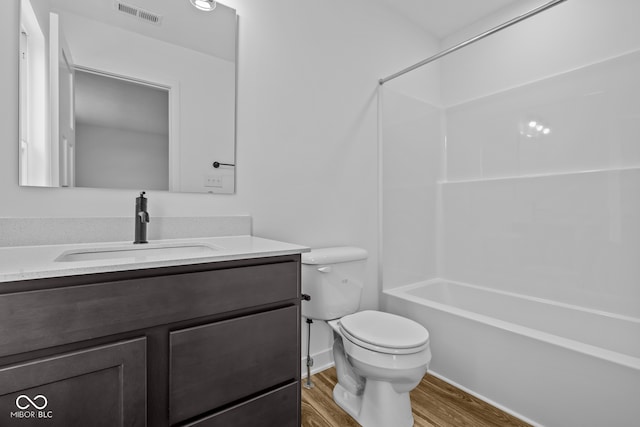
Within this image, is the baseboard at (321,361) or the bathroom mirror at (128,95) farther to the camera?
the baseboard at (321,361)

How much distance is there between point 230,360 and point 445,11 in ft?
8.90

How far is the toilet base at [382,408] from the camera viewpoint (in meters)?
1.40

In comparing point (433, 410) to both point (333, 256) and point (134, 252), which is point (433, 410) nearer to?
point (333, 256)

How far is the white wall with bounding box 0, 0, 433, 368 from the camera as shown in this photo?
48.9 inches

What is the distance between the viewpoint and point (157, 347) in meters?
0.88

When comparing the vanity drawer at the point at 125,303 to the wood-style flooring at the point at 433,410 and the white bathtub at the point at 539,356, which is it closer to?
the wood-style flooring at the point at 433,410

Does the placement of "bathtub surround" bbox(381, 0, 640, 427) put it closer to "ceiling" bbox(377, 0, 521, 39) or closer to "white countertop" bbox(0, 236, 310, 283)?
"ceiling" bbox(377, 0, 521, 39)

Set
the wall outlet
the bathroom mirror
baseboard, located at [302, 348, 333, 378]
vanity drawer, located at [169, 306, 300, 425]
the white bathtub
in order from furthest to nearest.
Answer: baseboard, located at [302, 348, 333, 378]
the wall outlet
the white bathtub
the bathroom mirror
vanity drawer, located at [169, 306, 300, 425]

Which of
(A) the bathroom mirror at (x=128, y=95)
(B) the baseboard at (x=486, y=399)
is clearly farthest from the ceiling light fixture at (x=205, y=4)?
(B) the baseboard at (x=486, y=399)

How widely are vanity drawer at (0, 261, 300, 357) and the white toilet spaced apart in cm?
51

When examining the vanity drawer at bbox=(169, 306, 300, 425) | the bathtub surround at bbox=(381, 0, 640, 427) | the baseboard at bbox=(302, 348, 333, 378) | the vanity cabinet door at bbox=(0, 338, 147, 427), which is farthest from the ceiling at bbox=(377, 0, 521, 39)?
the vanity cabinet door at bbox=(0, 338, 147, 427)

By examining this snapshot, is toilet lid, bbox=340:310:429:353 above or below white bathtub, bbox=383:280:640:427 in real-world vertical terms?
above

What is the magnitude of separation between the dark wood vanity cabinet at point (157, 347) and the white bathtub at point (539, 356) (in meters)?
1.06

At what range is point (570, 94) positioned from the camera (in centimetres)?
196
